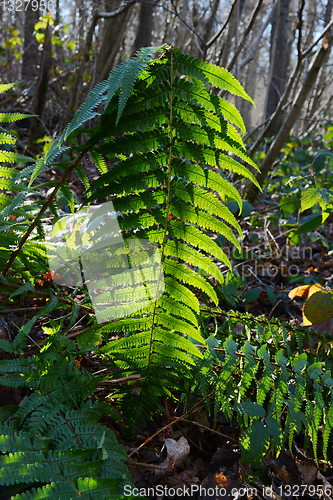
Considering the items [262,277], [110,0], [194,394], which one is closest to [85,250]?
[194,394]

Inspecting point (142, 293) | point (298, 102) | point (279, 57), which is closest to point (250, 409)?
point (142, 293)

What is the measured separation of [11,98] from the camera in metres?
6.03

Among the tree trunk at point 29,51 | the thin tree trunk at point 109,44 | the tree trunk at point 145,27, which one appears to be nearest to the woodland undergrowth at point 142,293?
the thin tree trunk at point 109,44

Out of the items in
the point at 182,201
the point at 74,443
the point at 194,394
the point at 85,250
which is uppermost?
the point at 182,201

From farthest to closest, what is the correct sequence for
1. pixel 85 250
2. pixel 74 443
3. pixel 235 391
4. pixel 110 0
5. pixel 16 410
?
A: pixel 110 0
pixel 85 250
pixel 235 391
pixel 16 410
pixel 74 443

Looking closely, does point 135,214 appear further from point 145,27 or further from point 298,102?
point 145,27

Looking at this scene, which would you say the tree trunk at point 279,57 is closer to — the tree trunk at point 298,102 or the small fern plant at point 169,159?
the tree trunk at point 298,102

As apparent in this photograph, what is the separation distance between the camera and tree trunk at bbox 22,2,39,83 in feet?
23.5

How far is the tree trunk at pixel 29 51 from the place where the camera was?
7152mm

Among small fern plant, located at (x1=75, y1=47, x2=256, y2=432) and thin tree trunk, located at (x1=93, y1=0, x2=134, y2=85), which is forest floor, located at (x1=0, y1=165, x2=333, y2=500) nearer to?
small fern plant, located at (x1=75, y1=47, x2=256, y2=432)

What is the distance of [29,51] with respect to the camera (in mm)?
7254

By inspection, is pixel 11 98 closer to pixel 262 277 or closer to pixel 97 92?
pixel 262 277

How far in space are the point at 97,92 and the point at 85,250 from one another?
2.87 ft

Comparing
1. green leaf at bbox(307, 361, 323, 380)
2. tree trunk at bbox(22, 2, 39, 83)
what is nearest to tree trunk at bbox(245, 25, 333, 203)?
green leaf at bbox(307, 361, 323, 380)
